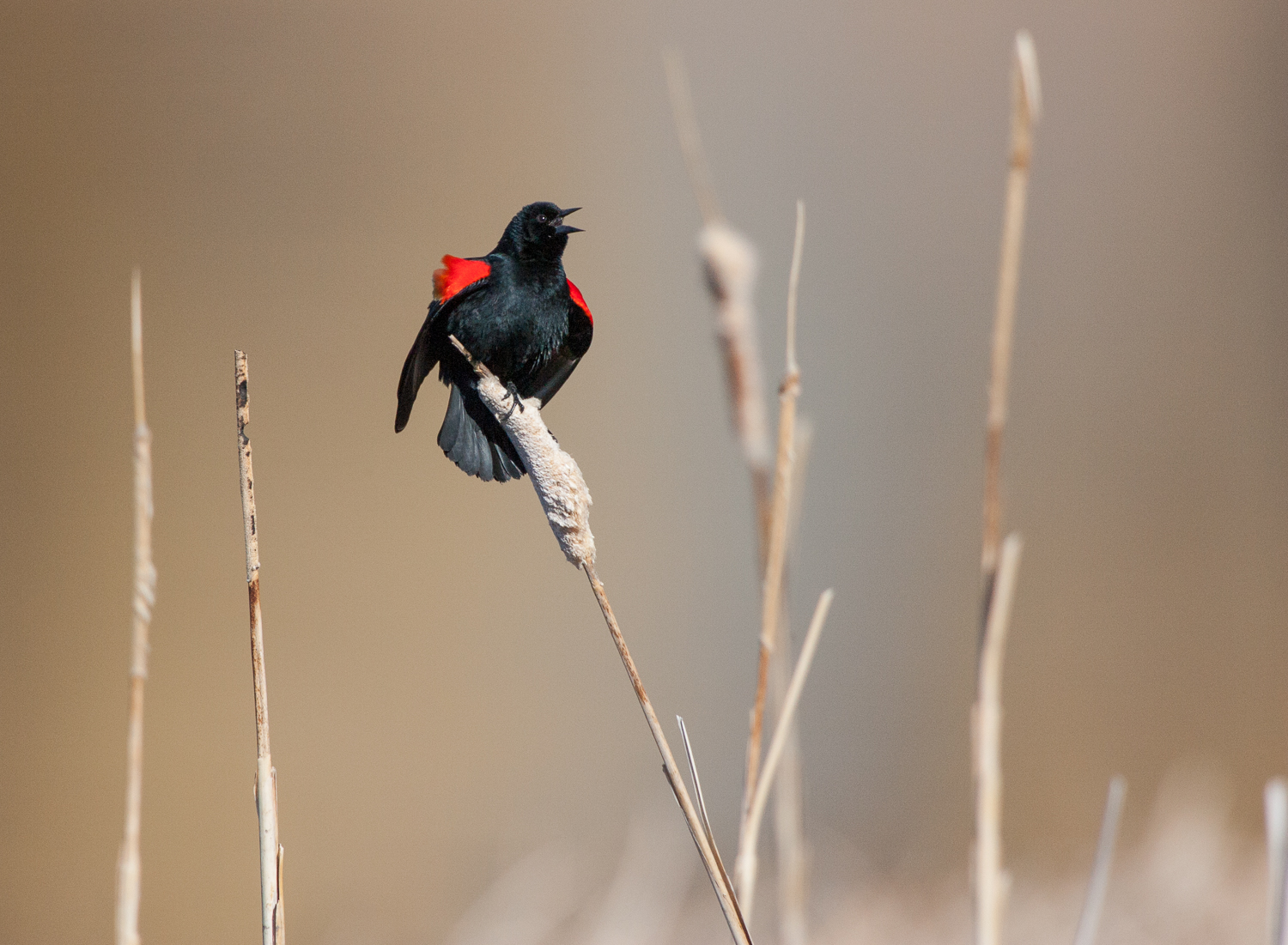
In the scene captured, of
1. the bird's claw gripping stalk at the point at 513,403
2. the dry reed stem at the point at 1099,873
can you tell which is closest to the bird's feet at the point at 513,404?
the bird's claw gripping stalk at the point at 513,403

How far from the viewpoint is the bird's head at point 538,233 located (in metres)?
0.53

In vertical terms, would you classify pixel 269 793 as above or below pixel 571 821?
above

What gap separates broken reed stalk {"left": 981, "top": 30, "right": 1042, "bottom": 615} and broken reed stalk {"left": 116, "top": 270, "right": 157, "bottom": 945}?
0.81 ft

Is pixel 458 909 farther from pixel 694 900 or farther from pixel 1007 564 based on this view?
pixel 1007 564

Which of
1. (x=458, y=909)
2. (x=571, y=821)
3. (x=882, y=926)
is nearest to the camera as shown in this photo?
(x=882, y=926)

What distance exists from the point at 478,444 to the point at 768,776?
19 centimetres

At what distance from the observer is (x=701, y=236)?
0.96 feet

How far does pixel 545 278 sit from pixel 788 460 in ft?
0.79

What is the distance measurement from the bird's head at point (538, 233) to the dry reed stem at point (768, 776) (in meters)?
0.26

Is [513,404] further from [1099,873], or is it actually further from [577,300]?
[1099,873]

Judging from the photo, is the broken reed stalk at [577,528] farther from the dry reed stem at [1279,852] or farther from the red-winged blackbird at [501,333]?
the dry reed stem at [1279,852]

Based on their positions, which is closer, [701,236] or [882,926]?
[701,236]

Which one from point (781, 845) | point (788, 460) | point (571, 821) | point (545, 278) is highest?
point (545, 278)

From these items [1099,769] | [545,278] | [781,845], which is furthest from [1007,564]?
[1099,769]
